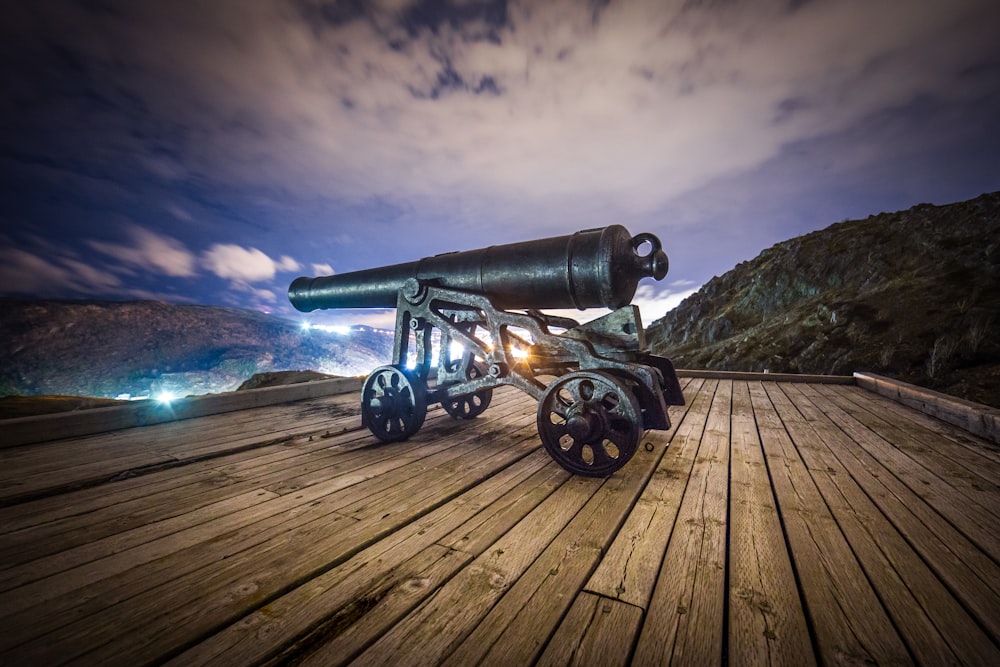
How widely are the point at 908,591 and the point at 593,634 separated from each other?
1290 millimetres

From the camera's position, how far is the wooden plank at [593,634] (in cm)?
118

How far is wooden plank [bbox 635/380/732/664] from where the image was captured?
1.21 metres

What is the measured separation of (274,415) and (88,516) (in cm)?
274

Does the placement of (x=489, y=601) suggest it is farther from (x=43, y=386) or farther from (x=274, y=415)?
(x=43, y=386)

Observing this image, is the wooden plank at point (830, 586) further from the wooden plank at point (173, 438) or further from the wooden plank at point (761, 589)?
the wooden plank at point (173, 438)

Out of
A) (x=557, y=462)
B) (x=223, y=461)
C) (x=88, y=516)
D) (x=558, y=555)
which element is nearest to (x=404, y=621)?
(x=558, y=555)

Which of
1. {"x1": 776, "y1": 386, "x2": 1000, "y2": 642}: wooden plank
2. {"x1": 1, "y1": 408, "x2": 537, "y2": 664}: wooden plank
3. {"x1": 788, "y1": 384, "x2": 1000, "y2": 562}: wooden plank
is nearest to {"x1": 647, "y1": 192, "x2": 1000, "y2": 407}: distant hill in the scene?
{"x1": 788, "y1": 384, "x2": 1000, "y2": 562}: wooden plank

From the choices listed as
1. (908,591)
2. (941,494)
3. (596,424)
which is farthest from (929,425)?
(596,424)

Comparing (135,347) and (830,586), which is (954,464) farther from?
(135,347)

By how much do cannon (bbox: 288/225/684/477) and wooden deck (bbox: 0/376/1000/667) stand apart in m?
0.36

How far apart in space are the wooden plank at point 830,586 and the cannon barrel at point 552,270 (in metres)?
1.76

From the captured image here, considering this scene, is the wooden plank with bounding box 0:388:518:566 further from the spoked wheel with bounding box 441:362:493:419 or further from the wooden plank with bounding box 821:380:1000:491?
the wooden plank with bounding box 821:380:1000:491

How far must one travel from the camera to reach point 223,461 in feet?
10.1

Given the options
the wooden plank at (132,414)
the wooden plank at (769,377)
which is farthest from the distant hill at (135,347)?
the wooden plank at (769,377)
